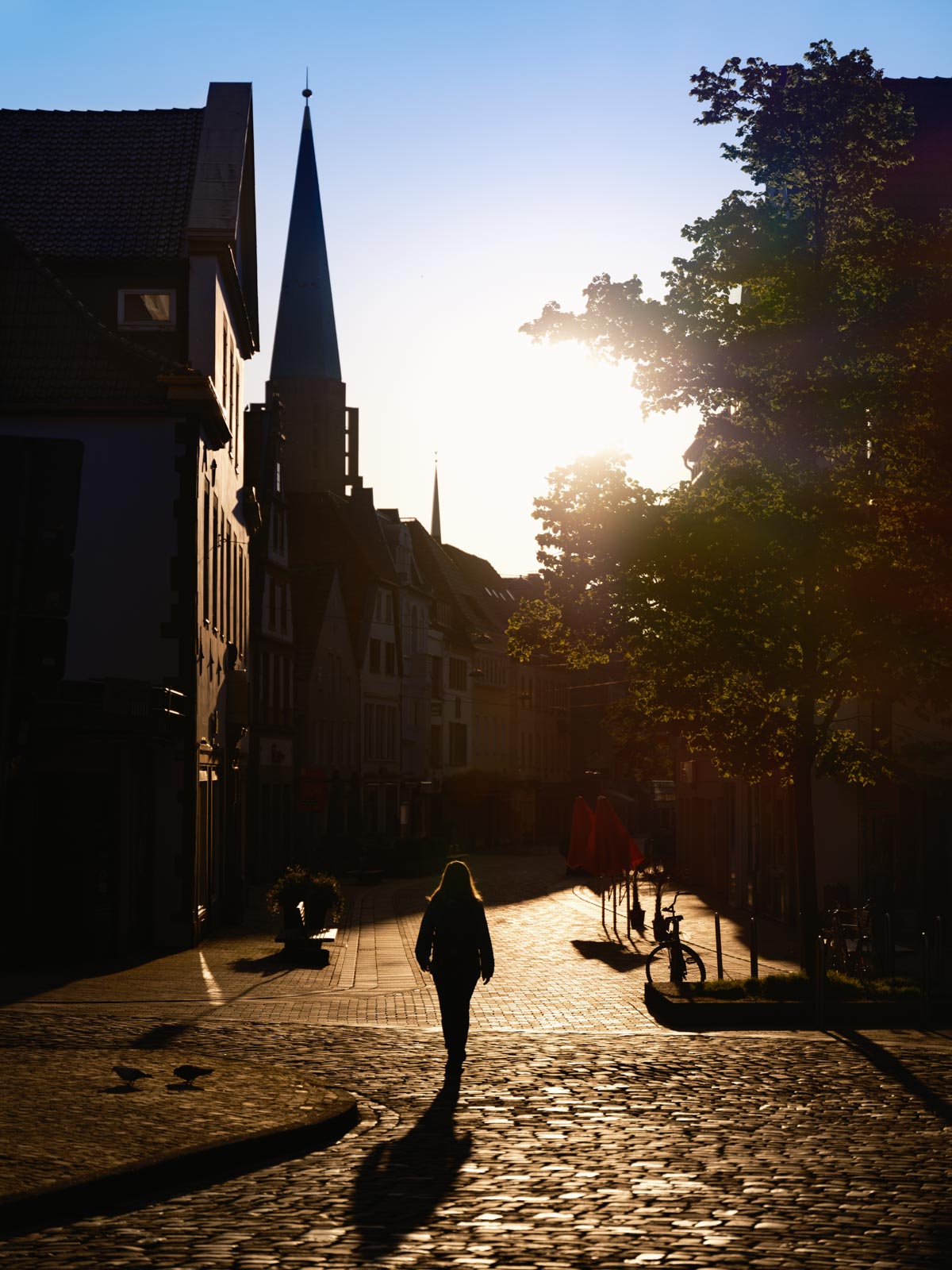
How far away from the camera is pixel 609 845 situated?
113 ft

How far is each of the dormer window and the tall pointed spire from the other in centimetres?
6612

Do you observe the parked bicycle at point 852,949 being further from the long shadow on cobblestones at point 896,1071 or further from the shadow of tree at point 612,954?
the long shadow on cobblestones at point 896,1071

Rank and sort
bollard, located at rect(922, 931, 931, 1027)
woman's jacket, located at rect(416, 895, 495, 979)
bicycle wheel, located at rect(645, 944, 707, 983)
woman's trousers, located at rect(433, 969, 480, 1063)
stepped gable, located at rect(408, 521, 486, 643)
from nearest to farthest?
1. woman's trousers, located at rect(433, 969, 480, 1063)
2. woman's jacket, located at rect(416, 895, 495, 979)
3. bollard, located at rect(922, 931, 931, 1027)
4. bicycle wheel, located at rect(645, 944, 707, 983)
5. stepped gable, located at rect(408, 521, 486, 643)

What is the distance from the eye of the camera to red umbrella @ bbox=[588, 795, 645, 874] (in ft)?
112

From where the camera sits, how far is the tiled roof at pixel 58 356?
88.4 ft

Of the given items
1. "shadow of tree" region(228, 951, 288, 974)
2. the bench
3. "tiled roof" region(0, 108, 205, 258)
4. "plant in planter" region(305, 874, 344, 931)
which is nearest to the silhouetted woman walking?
"shadow of tree" region(228, 951, 288, 974)

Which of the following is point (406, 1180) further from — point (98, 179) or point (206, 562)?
point (98, 179)

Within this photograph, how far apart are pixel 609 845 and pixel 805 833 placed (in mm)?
12460

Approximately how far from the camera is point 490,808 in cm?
9562

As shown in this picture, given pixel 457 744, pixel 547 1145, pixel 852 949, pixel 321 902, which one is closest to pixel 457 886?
pixel 547 1145

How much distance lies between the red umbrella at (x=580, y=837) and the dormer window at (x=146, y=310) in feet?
38.9

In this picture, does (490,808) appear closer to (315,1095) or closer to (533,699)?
(533,699)

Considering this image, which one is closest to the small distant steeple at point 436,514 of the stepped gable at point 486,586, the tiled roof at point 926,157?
the stepped gable at point 486,586

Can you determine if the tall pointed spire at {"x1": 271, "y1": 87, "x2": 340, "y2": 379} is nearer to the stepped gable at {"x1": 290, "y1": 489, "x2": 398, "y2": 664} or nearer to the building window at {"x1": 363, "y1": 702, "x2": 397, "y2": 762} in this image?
the stepped gable at {"x1": 290, "y1": 489, "x2": 398, "y2": 664}
